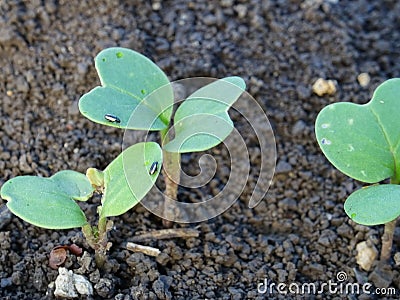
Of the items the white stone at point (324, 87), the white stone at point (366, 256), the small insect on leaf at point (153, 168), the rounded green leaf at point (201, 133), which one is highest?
the rounded green leaf at point (201, 133)

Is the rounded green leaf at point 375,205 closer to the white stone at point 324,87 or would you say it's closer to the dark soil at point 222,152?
the dark soil at point 222,152

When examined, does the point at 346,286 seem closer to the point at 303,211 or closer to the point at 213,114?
the point at 303,211

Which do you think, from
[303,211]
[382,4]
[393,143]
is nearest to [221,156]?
[303,211]

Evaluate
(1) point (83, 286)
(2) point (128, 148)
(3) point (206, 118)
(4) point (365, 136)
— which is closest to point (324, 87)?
(4) point (365, 136)

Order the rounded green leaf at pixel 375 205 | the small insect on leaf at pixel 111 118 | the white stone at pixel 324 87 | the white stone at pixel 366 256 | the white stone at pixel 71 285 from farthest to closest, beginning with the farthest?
the white stone at pixel 324 87, the white stone at pixel 366 256, the white stone at pixel 71 285, the small insect on leaf at pixel 111 118, the rounded green leaf at pixel 375 205

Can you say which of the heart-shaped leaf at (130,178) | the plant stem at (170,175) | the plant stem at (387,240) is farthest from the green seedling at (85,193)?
the plant stem at (387,240)

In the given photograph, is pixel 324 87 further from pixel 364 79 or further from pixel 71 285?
pixel 71 285
